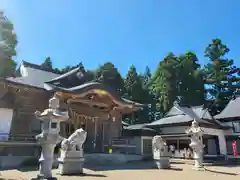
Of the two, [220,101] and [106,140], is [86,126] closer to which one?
[106,140]

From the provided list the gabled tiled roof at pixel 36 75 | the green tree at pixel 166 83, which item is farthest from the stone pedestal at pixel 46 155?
the green tree at pixel 166 83

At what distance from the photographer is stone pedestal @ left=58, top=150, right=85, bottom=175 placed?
9844 mm

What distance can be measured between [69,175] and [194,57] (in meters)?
38.1

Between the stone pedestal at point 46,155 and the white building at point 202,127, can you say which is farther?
the white building at point 202,127

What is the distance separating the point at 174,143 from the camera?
2617 cm

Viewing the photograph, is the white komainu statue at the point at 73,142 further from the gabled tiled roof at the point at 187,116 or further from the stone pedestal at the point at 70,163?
the gabled tiled roof at the point at 187,116

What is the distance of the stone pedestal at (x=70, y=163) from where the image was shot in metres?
9.84

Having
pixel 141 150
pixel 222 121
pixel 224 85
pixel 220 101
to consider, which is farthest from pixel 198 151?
pixel 224 85

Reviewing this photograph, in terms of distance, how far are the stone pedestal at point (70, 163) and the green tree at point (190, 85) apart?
30.4 metres

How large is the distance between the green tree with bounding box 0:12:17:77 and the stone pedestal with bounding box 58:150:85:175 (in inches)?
165

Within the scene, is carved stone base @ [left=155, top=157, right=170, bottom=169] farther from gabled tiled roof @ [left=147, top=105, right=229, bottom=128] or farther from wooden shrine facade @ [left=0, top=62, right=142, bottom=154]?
gabled tiled roof @ [left=147, top=105, right=229, bottom=128]

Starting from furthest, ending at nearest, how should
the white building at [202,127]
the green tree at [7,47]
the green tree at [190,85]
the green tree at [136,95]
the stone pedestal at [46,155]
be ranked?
1. the green tree at [136,95]
2. the green tree at [190,85]
3. the white building at [202,127]
4. the green tree at [7,47]
5. the stone pedestal at [46,155]

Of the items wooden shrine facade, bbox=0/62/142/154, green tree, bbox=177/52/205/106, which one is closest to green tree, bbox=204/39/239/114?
green tree, bbox=177/52/205/106

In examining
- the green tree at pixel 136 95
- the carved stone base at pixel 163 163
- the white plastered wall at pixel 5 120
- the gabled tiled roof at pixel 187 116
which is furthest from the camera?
the green tree at pixel 136 95
